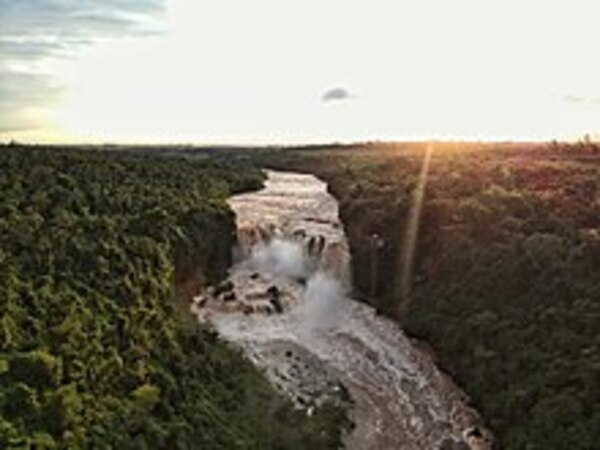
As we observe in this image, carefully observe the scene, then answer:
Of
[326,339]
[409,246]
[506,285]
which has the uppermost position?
[409,246]

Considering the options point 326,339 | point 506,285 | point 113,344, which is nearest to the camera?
point 113,344

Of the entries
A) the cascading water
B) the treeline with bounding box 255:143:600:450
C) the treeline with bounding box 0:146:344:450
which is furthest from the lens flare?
the treeline with bounding box 0:146:344:450

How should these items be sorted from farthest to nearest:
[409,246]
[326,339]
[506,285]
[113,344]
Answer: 1. [409,246]
2. [506,285]
3. [326,339]
4. [113,344]

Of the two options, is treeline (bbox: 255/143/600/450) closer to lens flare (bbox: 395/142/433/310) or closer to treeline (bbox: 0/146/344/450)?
lens flare (bbox: 395/142/433/310)

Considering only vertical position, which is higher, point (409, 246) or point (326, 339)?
point (409, 246)

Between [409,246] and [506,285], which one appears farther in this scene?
[409,246]

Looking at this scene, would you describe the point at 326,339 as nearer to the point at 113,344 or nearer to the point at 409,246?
the point at 409,246

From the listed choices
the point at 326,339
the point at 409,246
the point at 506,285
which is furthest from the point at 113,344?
the point at 409,246
